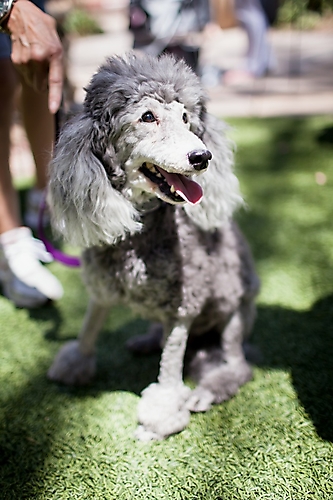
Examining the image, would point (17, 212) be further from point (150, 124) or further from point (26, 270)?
point (150, 124)

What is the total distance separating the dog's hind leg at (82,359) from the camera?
5.84 ft

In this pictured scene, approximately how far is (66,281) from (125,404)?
95 centimetres

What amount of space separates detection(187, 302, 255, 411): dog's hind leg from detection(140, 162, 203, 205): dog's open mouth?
0.56m

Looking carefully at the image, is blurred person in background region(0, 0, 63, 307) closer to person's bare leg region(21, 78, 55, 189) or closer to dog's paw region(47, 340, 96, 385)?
person's bare leg region(21, 78, 55, 189)

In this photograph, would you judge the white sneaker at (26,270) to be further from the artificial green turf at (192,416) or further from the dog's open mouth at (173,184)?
the dog's open mouth at (173,184)

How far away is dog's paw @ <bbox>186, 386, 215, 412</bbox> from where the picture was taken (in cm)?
165

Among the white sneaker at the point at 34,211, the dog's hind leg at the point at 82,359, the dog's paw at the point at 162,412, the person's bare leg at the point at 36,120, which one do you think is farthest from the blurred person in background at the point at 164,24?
the dog's paw at the point at 162,412

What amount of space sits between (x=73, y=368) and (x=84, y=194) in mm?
737

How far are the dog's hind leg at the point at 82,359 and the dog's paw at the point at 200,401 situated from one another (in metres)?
0.40

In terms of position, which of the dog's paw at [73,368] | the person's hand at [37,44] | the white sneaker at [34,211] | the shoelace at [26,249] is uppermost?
the person's hand at [37,44]

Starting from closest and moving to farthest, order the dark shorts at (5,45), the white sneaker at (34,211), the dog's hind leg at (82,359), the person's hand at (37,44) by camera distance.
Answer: the person's hand at (37,44) < the dog's hind leg at (82,359) < the dark shorts at (5,45) < the white sneaker at (34,211)

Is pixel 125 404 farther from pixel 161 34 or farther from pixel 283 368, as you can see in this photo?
pixel 161 34

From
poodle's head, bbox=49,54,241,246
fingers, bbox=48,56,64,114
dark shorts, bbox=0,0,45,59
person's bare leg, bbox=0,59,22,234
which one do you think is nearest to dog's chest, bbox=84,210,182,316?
Answer: poodle's head, bbox=49,54,241,246

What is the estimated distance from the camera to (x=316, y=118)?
4.57 m
